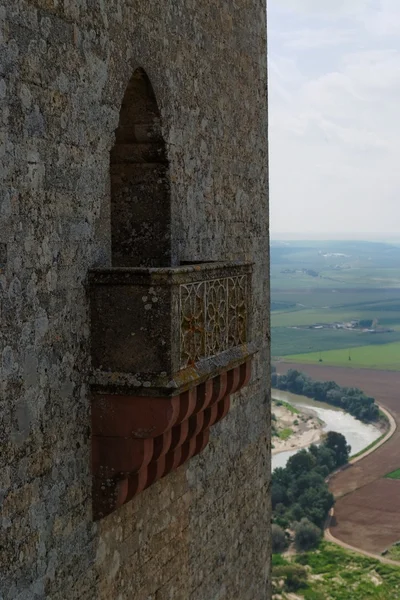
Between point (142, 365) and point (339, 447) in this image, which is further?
point (339, 447)

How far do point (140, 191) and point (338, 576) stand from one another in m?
40.9

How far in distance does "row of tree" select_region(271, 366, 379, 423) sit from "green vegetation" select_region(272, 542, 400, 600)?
2689 cm

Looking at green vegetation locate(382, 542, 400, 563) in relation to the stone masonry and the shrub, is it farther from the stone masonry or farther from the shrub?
the stone masonry

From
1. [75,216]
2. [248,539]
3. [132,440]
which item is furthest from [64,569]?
[248,539]

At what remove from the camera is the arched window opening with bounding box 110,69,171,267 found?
16.6 ft

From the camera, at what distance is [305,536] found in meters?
45.5

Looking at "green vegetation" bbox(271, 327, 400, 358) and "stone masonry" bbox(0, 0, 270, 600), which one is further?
"green vegetation" bbox(271, 327, 400, 358)

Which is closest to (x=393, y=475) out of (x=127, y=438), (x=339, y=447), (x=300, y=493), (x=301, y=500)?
(x=339, y=447)

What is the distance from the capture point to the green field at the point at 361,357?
93.3 m

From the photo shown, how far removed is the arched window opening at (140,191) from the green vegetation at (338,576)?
120 ft

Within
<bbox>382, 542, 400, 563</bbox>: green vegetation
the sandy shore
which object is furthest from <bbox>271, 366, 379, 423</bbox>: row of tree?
<bbox>382, 542, 400, 563</bbox>: green vegetation

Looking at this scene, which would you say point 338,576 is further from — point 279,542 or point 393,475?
point 393,475

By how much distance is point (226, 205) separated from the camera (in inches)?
Answer: 246

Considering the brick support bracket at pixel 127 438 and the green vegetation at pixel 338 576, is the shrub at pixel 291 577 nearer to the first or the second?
the green vegetation at pixel 338 576
